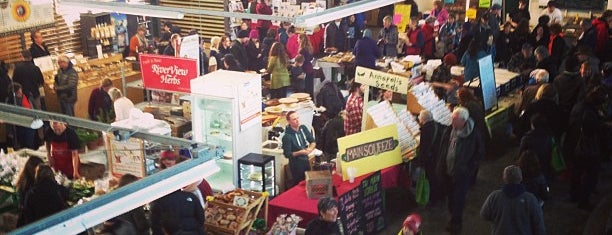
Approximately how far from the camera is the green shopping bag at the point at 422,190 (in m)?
9.33

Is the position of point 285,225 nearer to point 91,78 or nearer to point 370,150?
point 370,150

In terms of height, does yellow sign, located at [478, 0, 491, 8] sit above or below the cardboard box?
above

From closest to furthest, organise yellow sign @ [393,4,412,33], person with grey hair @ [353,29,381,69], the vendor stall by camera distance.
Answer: the vendor stall → person with grey hair @ [353,29,381,69] → yellow sign @ [393,4,412,33]

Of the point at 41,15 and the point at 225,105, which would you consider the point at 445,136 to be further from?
the point at 41,15

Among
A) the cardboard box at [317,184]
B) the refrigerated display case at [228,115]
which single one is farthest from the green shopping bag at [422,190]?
the refrigerated display case at [228,115]

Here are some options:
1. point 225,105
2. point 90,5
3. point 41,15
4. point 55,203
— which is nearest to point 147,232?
point 55,203

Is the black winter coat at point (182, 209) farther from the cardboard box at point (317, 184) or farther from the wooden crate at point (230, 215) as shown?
the cardboard box at point (317, 184)

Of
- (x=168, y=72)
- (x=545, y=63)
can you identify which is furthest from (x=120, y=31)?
(x=545, y=63)

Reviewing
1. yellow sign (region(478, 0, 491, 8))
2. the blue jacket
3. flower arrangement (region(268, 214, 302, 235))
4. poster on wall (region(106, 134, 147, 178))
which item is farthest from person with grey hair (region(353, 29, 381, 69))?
flower arrangement (region(268, 214, 302, 235))

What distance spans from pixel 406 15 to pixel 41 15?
25.9ft

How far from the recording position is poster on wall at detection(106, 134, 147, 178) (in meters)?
8.88

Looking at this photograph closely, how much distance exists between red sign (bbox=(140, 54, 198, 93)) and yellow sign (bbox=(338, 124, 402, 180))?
235 centimetres

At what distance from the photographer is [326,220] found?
271 inches

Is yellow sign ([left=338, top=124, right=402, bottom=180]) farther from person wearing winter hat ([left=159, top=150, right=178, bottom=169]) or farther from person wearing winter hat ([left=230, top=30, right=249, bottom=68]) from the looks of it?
person wearing winter hat ([left=230, top=30, right=249, bottom=68])
